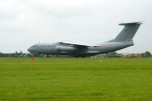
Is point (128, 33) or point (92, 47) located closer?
point (92, 47)

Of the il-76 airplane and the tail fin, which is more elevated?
the tail fin

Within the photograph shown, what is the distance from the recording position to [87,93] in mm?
12312

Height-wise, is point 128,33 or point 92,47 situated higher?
point 128,33

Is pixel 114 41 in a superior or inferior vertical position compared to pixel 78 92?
superior

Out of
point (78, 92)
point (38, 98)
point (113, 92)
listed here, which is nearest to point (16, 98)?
point (38, 98)

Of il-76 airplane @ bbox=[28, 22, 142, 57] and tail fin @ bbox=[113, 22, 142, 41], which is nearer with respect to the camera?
il-76 airplane @ bbox=[28, 22, 142, 57]

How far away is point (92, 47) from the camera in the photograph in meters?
90.9

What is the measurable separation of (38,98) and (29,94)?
32.9 inches

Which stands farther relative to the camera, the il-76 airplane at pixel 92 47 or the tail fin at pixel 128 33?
the tail fin at pixel 128 33

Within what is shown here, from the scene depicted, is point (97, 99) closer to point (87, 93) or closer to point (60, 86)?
point (87, 93)

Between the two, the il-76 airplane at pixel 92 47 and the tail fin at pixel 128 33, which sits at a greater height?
the tail fin at pixel 128 33

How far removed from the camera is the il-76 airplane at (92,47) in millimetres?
90625

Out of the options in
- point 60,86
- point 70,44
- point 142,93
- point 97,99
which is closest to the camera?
point 97,99

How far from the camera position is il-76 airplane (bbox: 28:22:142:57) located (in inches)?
3568
